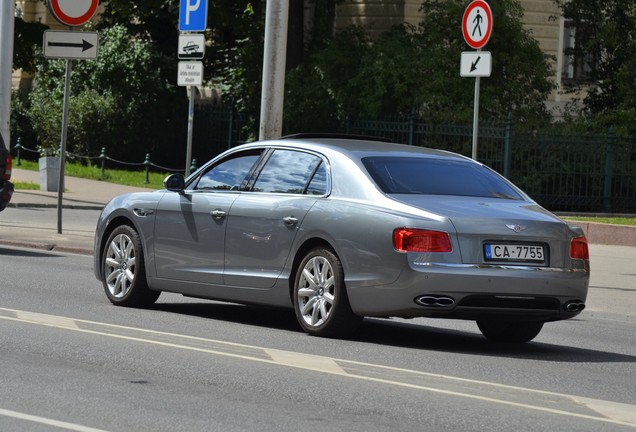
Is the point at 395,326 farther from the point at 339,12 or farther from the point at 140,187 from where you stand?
the point at 339,12

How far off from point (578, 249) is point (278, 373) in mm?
2834

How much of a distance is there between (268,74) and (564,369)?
9927 millimetres

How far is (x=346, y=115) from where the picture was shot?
3484 centimetres

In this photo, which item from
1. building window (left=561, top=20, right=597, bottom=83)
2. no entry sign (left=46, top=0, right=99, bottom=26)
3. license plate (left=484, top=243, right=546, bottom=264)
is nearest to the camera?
license plate (left=484, top=243, right=546, bottom=264)

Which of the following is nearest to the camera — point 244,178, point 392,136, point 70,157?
point 244,178

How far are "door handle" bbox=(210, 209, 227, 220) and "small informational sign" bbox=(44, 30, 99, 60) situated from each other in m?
9.22

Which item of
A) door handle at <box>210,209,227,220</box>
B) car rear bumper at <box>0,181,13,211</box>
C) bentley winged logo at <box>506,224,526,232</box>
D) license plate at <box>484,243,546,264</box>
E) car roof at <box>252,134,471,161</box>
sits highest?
car roof at <box>252,134,471,161</box>

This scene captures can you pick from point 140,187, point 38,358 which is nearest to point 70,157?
point 140,187

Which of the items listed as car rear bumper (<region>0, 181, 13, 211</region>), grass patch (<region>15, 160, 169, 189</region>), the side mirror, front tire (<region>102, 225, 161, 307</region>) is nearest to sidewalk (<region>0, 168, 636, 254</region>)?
car rear bumper (<region>0, 181, 13, 211</region>)

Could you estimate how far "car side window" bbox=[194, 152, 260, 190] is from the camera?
11734 millimetres

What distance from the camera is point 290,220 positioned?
10.9 meters

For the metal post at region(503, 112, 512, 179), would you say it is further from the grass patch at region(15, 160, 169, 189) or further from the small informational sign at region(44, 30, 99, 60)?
the small informational sign at region(44, 30, 99, 60)

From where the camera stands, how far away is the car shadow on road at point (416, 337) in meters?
10.5

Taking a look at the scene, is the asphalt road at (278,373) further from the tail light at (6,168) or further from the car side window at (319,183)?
the tail light at (6,168)
